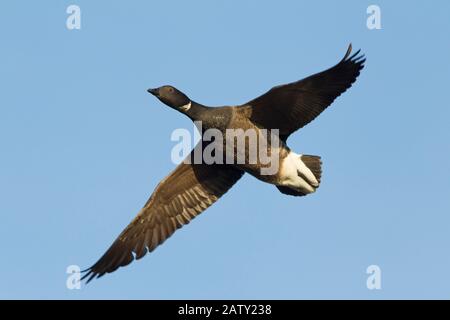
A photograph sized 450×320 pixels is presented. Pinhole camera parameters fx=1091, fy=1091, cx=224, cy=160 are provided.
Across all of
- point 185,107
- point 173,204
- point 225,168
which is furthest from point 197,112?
point 173,204

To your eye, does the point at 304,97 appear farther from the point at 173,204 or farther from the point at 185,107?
the point at 173,204

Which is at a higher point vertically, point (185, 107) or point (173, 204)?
point (185, 107)

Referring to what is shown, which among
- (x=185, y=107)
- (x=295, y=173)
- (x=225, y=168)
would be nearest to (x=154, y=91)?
(x=185, y=107)

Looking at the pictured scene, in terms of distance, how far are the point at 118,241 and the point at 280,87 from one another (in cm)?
382

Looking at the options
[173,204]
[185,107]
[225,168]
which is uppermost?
[185,107]

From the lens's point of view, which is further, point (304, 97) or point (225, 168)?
point (225, 168)

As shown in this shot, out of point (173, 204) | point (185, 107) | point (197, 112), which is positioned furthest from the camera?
point (173, 204)

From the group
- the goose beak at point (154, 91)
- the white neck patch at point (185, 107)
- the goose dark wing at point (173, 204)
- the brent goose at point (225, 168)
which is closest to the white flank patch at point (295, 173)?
the brent goose at point (225, 168)

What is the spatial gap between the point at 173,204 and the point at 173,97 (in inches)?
79.0

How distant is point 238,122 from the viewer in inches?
689

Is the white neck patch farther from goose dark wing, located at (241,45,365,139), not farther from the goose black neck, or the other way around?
goose dark wing, located at (241,45,365,139)

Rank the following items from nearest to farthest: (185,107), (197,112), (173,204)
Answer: (197,112) → (185,107) → (173,204)

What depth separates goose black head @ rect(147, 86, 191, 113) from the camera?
17.7 meters

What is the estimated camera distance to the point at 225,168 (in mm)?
18766
